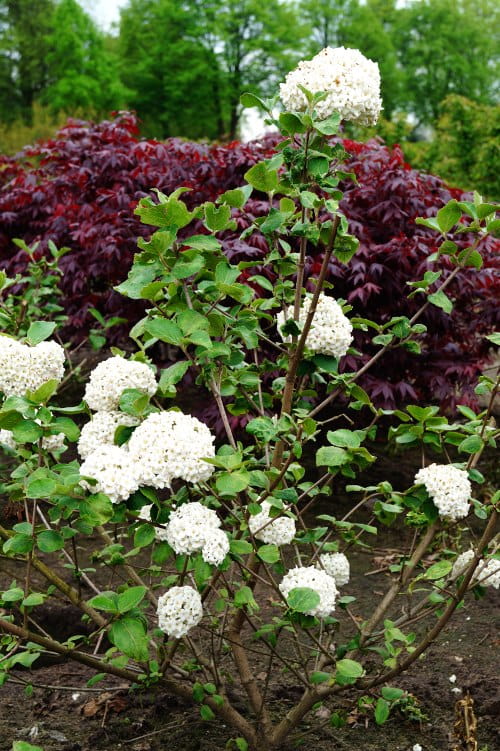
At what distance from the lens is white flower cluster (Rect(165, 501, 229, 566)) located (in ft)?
5.45

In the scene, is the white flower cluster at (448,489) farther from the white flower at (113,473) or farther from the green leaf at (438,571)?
the white flower at (113,473)

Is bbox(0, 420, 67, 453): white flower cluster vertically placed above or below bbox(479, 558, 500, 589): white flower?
above

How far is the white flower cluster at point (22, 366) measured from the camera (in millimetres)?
1848

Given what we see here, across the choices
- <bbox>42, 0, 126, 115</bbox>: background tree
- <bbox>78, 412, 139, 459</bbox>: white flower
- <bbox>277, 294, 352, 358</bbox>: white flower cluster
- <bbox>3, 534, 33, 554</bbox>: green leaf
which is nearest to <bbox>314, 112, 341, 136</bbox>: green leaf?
<bbox>277, 294, 352, 358</bbox>: white flower cluster

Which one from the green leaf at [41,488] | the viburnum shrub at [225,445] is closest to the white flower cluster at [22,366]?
the viburnum shrub at [225,445]

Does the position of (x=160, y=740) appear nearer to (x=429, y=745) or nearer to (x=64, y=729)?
(x=64, y=729)

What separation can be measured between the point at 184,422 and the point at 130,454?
0.47 ft

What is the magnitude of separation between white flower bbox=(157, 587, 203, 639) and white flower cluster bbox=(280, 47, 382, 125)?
1.23 metres

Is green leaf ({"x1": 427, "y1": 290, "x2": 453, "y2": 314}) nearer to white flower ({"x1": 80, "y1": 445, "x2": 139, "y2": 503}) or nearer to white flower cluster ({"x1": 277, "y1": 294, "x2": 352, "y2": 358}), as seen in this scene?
white flower cluster ({"x1": 277, "y1": 294, "x2": 352, "y2": 358})

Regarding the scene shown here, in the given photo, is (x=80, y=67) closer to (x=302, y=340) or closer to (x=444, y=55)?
(x=444, y=55)

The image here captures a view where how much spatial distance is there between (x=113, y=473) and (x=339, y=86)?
103 cm

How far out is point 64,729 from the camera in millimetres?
2469

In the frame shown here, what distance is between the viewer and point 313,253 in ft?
13.8

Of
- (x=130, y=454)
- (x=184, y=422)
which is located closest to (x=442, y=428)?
(x=184, y=422)
